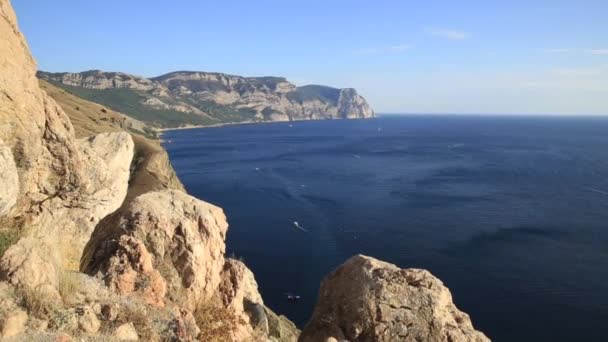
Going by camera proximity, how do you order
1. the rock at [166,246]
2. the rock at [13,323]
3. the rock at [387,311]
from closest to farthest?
the rock at [13,323] → the rock at [166,246] → the rock at [387,311]

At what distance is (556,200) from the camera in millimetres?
93438

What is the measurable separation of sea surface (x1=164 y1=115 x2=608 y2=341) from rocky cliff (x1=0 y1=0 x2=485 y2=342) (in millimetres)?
37701

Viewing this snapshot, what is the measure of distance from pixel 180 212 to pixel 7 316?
22.9 feet

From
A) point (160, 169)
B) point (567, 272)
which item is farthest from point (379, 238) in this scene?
point (160, 169)

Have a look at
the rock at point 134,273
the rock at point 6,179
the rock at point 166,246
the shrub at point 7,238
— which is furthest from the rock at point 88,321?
the rock at point 6,179

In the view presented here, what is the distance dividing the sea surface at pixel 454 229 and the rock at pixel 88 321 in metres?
44.2

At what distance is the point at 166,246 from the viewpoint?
1414 cm

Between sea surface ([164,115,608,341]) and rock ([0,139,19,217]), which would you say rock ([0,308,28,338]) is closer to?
rock ([0,139,19,217])

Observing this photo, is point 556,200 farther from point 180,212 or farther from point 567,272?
point 180,212

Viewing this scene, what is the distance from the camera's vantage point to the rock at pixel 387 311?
578 inches

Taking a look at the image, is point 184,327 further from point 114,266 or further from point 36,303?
point 114,266

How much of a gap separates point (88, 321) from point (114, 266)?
330 cm

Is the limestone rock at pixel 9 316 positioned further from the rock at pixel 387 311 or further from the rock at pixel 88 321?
the rock at pixel 387 311

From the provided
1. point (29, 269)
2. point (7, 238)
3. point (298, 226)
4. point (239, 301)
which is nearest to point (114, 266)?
point (7, 238)
